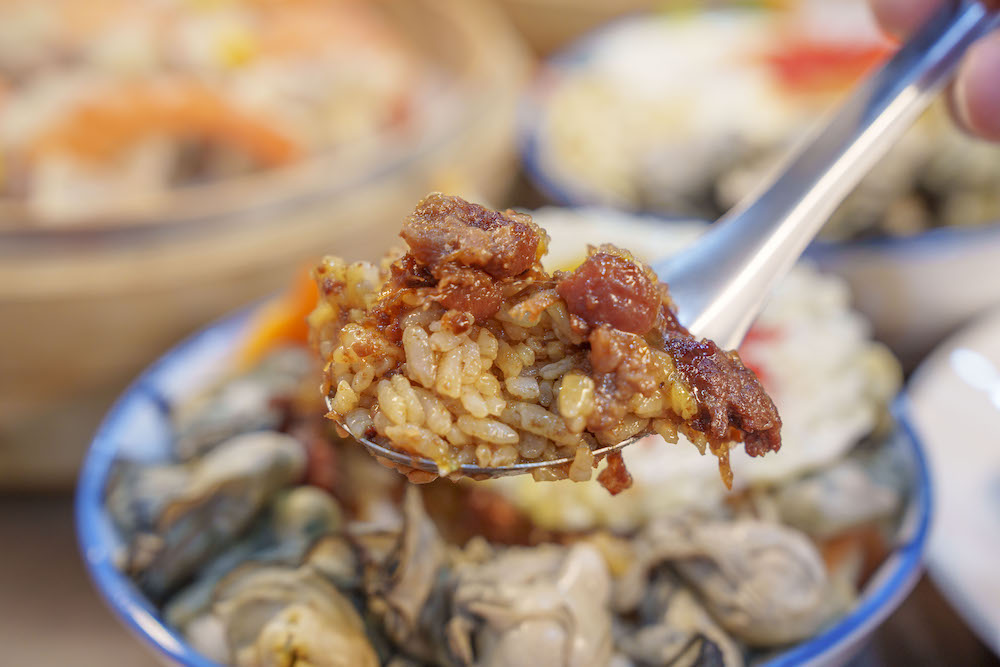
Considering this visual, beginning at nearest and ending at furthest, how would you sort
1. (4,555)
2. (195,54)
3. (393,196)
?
1. (4,555)
2. (393,196)
3. (195,54)

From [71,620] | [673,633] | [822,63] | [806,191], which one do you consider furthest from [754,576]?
[822,63]

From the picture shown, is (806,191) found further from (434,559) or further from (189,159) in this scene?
(189,159)

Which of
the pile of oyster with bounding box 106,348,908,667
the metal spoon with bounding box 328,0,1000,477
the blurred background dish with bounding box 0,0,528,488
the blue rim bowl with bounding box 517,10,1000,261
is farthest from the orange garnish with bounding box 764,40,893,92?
the pile of oyster with bounding box 106,348,908,667

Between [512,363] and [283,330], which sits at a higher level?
[512,363]

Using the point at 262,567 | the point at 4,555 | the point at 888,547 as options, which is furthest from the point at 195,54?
the point at 888,547

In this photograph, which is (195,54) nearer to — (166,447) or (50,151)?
(50,151)

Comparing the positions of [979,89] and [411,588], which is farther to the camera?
[979,89]

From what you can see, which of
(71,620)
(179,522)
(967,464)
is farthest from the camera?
(71,620)
